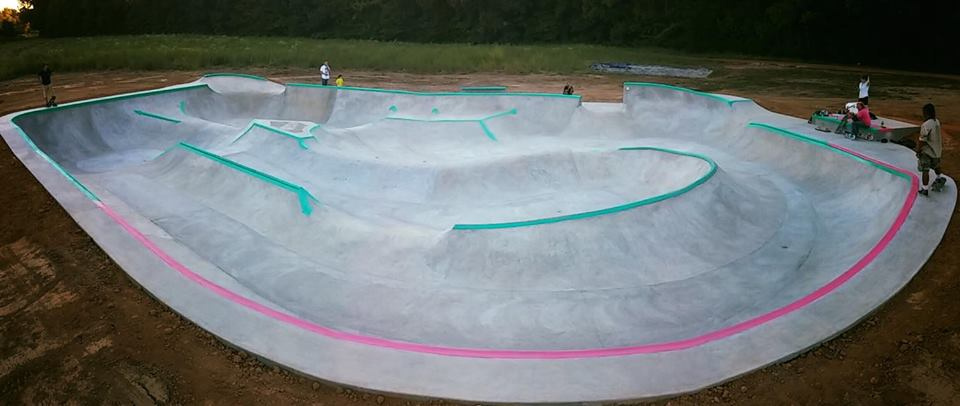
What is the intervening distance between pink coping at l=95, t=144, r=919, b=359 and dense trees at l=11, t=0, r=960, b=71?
1251 inches

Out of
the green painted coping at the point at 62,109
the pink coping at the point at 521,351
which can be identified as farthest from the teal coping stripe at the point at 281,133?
the pink coping at the point at 521,351

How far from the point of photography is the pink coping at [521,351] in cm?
643

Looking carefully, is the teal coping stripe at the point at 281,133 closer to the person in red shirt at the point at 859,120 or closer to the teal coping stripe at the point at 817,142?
the teal coping stripe at the point at 817,142

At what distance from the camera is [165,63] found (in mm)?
35688

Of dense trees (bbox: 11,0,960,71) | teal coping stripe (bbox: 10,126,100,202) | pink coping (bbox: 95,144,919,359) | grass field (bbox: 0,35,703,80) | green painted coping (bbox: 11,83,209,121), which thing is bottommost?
pink coping (bbox: 95,144,919,359)

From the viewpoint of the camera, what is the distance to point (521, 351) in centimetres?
687

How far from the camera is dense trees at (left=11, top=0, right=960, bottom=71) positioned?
34625 millimetres

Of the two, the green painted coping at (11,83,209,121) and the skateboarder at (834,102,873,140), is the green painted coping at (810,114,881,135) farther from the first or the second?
the green painted coping at (11,83,209,121)

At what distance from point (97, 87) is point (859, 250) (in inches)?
1225

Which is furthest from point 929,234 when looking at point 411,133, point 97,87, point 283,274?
point 97,87

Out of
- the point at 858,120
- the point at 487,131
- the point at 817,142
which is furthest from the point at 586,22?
the point at 817,142

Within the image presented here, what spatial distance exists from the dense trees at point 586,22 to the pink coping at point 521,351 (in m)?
31.8

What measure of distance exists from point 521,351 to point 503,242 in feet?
9.94

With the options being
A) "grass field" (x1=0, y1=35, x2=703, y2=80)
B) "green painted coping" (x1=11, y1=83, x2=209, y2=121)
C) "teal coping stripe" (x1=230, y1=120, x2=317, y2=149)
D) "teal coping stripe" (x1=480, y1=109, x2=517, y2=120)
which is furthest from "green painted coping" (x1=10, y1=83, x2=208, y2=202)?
"grass field" (x1=0, y1=35, x2=703, y2=80)
